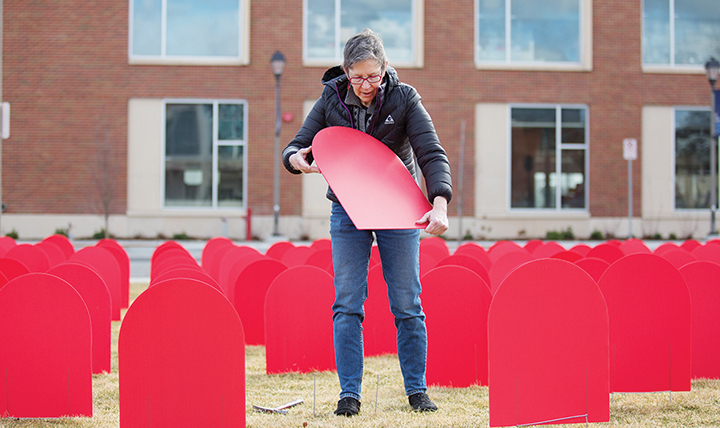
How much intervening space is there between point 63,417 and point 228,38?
16.7m

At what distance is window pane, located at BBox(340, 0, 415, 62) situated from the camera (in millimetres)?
18859

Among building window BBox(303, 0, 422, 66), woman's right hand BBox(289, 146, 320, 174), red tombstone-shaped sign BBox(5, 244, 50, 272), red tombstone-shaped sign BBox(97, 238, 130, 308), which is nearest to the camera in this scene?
woman's right hand BBox(289, 146, 320, 174)

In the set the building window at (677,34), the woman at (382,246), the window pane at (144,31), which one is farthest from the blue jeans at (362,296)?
the building window at (677,34)

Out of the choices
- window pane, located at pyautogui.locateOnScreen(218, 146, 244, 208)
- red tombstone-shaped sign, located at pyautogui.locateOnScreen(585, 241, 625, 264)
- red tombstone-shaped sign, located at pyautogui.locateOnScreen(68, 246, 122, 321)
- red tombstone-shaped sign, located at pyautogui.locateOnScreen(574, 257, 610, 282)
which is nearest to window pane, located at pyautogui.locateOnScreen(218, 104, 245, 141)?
window pane, located at pyautogui.locateOnScreen(218, 146, 244, 208)

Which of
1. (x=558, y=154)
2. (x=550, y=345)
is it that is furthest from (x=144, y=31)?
(x=550, y=345)

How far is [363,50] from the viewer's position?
2.97 meters

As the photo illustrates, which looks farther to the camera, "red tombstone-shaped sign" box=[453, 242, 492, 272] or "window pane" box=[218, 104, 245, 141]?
"window pane" box=[218, 104, 245, 141]

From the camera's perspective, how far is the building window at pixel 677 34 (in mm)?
19266

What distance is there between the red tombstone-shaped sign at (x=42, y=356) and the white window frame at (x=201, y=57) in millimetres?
15834

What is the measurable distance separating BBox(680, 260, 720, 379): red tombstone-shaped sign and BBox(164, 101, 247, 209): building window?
15539mm

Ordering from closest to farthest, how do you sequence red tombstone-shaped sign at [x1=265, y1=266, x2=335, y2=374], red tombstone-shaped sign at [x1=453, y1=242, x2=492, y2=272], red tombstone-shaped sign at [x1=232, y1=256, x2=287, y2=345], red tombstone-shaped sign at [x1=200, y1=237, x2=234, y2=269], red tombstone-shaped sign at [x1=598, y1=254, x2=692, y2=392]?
red tombstone-shaped sign at [x1=598, y1=254, x2=692, y2=392], red tombstone-shaped sign at [x1=265, y1=266, x2=335, y2=374], red tombstone-shaped sign at [x1=232, y1=256, x2=287, y2=345], red tombstone-shaped sign at [x1=453, y1=242, x2=492, y2=272], red tombstone-shaped sign at [x1=200, y1=237, x2=234, y2=269]

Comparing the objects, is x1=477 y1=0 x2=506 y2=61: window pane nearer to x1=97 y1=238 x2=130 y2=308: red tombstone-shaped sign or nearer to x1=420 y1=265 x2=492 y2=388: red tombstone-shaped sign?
x1=97 y1=238 x2=130 y2=308: red tombstone-shaped sign

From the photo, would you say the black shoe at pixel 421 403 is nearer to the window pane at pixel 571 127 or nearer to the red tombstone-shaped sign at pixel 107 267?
the red tombstone-shaped sign at pixel 107 267

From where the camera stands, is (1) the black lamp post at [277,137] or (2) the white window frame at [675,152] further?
(2) the white window frame at [675,152]
